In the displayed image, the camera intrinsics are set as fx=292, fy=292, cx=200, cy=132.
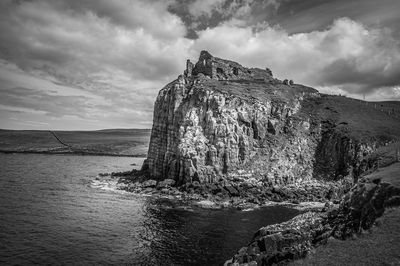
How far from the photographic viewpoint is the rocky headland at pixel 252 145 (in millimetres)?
81312

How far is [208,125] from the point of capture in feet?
306

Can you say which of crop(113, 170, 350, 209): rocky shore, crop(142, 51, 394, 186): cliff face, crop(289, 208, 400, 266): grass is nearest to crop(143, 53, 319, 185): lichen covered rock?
crop(142, 51, 394, 186): cliff face

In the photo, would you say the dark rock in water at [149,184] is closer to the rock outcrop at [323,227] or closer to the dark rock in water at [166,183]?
the dark rock in water at [166,183]

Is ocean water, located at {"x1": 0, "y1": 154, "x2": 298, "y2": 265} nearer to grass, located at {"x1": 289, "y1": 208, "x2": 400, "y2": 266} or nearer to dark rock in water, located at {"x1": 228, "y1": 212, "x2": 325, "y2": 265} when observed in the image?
dark rock in water, located at {"x1": 228, "y1": 212, "x2": 325, "y2": 265}

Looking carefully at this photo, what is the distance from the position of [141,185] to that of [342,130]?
69775mm

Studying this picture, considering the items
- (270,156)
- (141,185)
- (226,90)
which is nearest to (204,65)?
(226,90)

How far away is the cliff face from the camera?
89.2 m

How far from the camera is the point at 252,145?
96.1 meters

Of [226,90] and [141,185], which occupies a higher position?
[226,90]

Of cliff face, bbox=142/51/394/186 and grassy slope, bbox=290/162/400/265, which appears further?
cliff face, bbox=142/51/394/186

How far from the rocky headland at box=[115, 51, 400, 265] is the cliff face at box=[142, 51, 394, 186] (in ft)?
0.99

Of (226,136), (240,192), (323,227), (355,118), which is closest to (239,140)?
(226,136)

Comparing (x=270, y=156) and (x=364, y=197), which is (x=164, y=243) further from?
(x=270, y=156)

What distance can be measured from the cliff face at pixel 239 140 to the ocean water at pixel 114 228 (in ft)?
69.8
